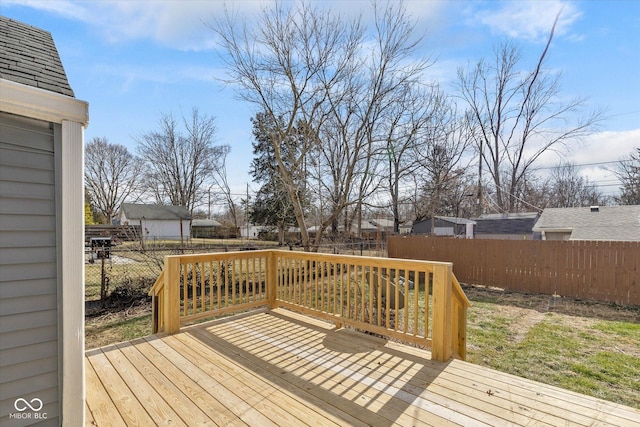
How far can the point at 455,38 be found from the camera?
7879 mm

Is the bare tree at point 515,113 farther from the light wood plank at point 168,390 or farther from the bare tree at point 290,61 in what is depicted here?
the light wood plank at point 168,390

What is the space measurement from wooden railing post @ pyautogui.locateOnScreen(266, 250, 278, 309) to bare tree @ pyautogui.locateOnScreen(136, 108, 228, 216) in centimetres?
1983

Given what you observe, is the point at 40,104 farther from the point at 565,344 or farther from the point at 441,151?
the point at 441,151

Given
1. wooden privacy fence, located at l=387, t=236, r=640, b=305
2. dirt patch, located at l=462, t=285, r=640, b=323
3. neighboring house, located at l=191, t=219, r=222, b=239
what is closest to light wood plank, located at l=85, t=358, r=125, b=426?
dirt patch, located at l=462, t=285, r=640, b=323

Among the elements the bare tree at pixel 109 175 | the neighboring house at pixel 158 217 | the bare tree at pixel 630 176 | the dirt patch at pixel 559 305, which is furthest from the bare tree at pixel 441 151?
the bare tree at pixel 109 175

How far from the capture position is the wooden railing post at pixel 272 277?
185 inches

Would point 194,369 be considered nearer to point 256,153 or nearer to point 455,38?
point 455,38

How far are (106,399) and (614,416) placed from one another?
3551 mm

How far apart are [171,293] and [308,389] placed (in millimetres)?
2105

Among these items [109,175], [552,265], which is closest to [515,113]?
[552,265]

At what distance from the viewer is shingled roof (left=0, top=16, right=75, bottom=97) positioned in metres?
1.81

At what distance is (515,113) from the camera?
18.4 metres

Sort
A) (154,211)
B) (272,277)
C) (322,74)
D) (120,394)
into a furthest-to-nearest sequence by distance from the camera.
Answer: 1. (154,211)
2. (322,74)
3. (272,277)
4. (120,394)

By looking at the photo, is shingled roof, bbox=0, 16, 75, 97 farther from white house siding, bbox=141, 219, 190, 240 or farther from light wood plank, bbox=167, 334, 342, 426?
white house siding, bbox=141, 219, 190, 240
